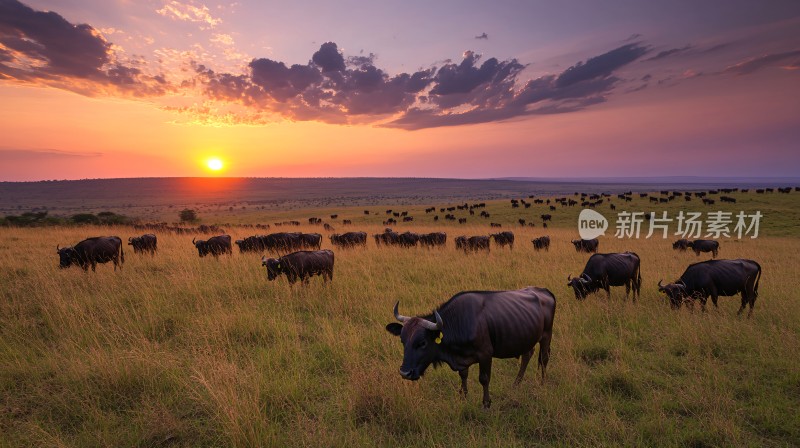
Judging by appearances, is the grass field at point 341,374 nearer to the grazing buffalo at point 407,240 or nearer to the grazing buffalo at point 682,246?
the grazing buffalo at point 407,240

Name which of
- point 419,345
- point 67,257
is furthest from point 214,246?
point 419,345

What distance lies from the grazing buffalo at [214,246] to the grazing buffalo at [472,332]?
14152 millimetres

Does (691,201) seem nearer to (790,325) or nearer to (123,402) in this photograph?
(790,325)

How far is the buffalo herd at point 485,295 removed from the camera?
4754mm

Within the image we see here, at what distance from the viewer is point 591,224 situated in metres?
37.4

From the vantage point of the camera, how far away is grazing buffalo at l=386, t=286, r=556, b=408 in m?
4.55

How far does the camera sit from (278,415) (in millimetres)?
4715

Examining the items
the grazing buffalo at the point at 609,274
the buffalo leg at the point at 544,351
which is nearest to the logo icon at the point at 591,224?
the grazing buffalo at the point at 609,274

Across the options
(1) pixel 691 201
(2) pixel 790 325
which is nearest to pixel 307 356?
(2) pixel 790 325

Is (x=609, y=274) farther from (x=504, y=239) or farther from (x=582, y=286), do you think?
(x=504, y=239)

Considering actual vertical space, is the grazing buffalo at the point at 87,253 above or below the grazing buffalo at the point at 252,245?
above

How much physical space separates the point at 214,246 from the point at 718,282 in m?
18.2

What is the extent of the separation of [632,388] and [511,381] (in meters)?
1.73

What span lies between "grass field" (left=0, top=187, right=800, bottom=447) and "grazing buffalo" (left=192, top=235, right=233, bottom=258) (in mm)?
5732
